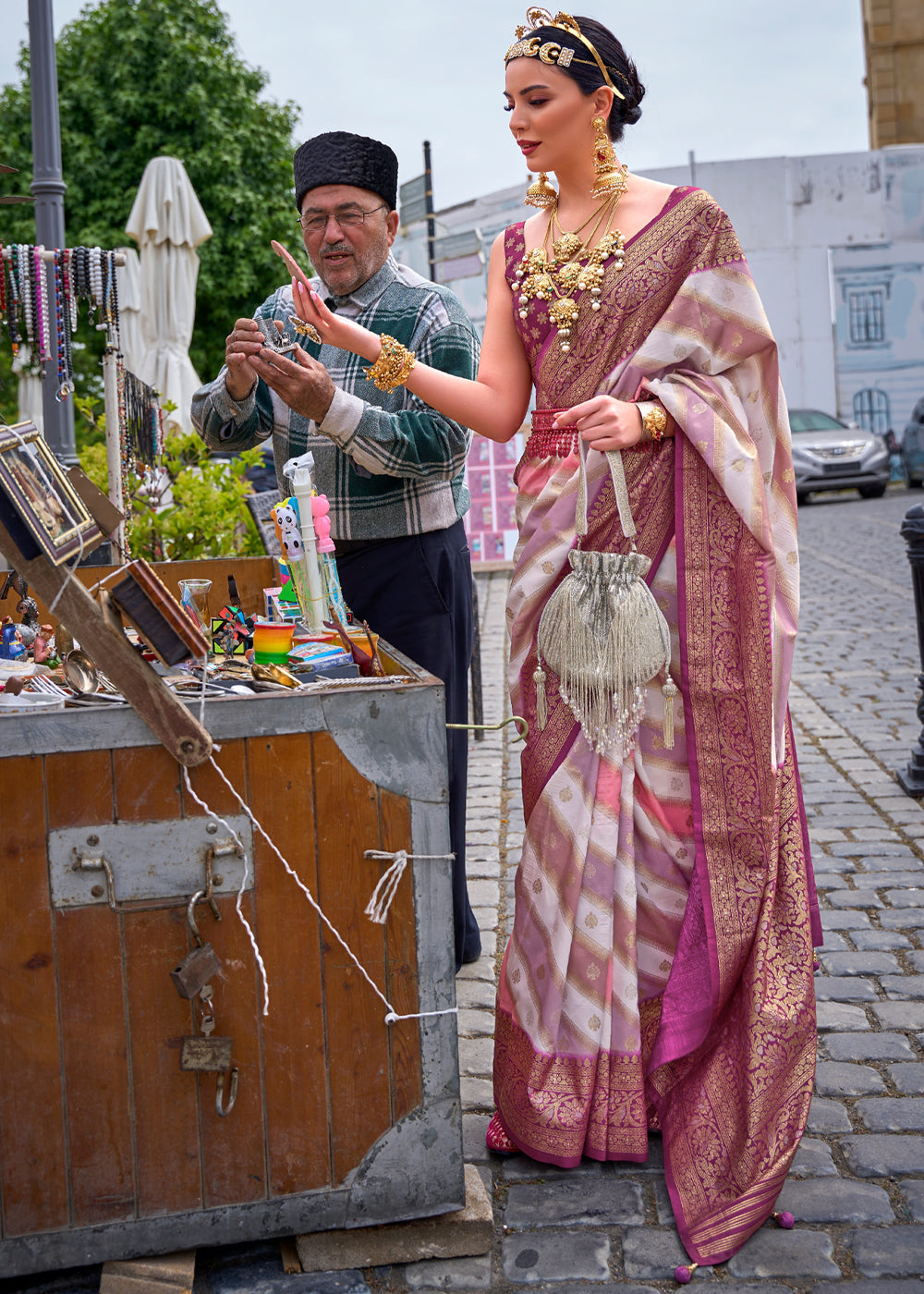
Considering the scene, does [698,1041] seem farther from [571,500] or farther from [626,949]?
[571,500]

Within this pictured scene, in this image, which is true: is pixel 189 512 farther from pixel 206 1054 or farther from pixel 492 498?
pixel 492 498

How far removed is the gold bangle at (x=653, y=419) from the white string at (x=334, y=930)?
1057 mm

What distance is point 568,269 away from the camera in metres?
2.54

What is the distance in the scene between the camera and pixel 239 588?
12.7 feet

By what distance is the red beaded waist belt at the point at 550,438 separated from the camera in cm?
257

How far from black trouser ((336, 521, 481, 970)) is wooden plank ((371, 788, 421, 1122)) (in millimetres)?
972

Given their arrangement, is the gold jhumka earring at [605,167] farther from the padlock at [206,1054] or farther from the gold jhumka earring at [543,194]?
the padlock at [206,1054]

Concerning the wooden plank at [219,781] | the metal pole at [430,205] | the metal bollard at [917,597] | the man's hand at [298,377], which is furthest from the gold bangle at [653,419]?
the metal pole at [430,205]

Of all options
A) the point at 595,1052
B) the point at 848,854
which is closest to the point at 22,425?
the point at 595,1052

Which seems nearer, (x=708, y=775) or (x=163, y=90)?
(x=708, y=775)

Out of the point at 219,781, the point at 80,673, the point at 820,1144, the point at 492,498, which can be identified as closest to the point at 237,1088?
the point at 219,781

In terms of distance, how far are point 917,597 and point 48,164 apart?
4.42 m

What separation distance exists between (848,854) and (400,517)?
87.0 inches

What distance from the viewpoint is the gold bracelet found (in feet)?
8.53
